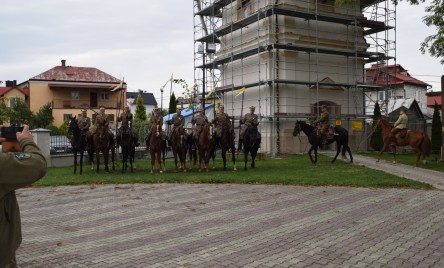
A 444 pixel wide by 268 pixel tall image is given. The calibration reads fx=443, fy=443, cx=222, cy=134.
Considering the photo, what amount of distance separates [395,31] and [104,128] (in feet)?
75.5

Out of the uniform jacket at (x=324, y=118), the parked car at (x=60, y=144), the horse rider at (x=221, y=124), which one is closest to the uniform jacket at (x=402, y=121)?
the uniform jacket at (x=324, y=118)

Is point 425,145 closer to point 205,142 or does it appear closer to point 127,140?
point 205,142

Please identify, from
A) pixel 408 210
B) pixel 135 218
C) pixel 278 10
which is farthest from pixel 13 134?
pixel 278 10

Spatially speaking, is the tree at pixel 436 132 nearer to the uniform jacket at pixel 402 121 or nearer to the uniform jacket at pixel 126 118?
the uniform jacket at pixel 402 121

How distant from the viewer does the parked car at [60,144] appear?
22859 millimetres

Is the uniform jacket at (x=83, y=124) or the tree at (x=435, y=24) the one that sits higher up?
the tree at (x=435, y=24)

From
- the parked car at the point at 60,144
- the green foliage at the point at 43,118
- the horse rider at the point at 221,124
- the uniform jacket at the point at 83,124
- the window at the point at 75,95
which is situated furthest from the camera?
the window at the point at 75,95

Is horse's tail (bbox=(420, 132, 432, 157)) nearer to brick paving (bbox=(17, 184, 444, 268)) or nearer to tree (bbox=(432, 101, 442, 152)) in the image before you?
brick paving (bbox=(17, 184, 444, 268))

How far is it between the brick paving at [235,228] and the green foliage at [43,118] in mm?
35260

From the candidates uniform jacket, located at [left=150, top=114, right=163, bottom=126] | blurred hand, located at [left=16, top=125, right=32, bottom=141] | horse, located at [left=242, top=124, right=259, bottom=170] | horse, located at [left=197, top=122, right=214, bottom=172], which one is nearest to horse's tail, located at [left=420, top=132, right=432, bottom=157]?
horse, located at [left=242, top=124, right=259, bottom=170]

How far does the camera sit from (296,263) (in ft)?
19.4

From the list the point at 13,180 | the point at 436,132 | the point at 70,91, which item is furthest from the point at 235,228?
the point at 70,91

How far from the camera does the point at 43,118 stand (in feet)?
150

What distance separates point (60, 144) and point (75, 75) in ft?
108
